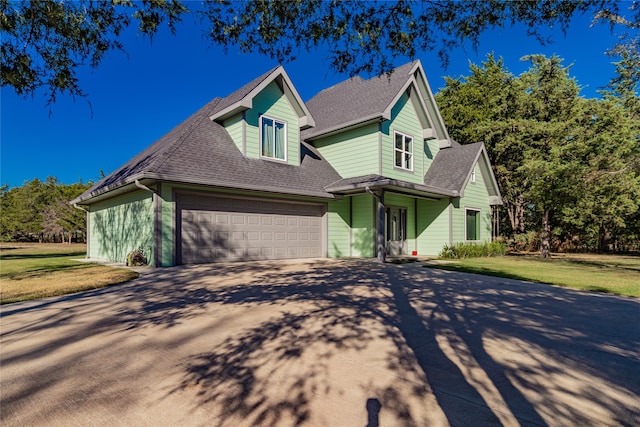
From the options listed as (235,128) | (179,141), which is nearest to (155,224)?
(179,141)

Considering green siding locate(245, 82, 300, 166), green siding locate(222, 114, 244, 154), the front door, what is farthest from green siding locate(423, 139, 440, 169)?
green siding locate(222, 114, 244, 154)

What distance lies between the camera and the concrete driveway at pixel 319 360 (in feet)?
8.30

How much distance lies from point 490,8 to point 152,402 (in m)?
6.67

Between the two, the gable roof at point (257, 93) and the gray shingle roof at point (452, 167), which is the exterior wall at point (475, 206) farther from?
the gable roof at point (257, 93)

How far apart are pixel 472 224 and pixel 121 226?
16.3 meters

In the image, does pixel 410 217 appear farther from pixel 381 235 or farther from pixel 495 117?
pixel 495 117

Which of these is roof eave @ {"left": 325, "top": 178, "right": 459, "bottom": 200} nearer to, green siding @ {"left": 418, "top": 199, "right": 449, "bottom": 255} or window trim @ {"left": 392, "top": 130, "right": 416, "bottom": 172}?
green siding @ {"left": 418, "top": 199, "right": 449, "bottom": 255}

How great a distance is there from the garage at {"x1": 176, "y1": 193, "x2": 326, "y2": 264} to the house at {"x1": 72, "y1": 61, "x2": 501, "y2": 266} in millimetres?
37

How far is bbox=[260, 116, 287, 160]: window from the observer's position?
13.9 metres

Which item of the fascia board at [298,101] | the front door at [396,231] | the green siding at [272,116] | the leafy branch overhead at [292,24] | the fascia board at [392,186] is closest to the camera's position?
the leafy branch overhead at [292,24]

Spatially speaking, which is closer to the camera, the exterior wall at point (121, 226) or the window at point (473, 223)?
the exterior wall at point (121, 226)

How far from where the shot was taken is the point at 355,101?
647 inches

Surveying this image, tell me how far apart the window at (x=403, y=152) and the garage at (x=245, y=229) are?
4140 mm

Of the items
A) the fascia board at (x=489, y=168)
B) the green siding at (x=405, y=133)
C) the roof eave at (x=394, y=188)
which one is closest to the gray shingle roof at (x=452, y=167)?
the fascia board at (x=489, y=168)
